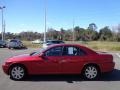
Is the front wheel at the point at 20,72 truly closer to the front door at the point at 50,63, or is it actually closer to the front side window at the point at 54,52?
the front door at the point at 50,63

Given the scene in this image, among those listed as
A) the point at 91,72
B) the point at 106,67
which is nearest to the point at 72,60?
the point at 91,72

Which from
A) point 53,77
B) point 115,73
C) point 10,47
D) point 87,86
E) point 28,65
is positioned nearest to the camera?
point 87,86

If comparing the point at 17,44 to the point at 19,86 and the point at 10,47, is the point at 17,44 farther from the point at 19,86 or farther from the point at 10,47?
the point at 19,86

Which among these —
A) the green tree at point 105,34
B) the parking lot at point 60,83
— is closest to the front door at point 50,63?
the parking lot at point 60,83

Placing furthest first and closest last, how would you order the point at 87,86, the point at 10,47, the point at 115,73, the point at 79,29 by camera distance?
the point at 79,29, the point at 10,47, the point at 115,73, the point at 87,86

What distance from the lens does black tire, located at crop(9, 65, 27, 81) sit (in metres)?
11.1

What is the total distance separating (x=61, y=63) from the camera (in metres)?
11.2

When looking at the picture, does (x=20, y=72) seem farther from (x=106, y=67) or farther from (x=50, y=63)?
(x=106, y=67)

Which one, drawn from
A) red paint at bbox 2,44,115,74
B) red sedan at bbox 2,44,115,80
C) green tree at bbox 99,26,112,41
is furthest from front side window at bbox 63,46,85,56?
green tree at bbox 99,26,112,41

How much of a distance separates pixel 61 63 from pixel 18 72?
172 cm

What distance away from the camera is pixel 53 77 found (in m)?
11.9

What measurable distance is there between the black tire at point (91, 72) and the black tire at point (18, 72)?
2.38 m

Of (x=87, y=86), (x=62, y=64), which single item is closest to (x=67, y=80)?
(x=62, y=64)

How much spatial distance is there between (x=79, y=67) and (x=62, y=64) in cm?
70
